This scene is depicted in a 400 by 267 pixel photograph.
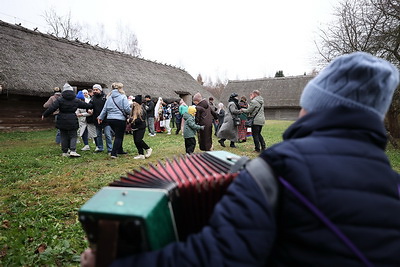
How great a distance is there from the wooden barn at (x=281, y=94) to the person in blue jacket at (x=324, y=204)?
35041mm

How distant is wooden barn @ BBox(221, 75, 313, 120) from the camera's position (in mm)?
35219

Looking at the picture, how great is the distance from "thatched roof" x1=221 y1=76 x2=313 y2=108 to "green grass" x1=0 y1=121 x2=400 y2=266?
2916 centimetres

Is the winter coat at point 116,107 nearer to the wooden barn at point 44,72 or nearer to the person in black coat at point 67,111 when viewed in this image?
the person in black coat at point 67,111

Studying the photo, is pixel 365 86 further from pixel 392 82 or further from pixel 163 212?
pixel 163 212

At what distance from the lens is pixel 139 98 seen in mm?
7160

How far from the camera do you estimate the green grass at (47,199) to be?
2.73m

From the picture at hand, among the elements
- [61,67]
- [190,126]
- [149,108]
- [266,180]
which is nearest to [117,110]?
[190,126]

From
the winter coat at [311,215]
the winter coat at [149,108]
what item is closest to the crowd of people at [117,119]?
the winter coat at [149,108]

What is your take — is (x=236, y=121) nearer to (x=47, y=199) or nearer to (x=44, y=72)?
(x=47, y=199)

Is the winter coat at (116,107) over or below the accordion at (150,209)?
over

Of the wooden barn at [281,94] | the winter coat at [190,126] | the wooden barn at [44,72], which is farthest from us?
the wooden barn at [281,94]

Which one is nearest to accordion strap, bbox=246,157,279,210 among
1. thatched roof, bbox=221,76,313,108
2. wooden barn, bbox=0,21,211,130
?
wooden barn, bbox=0,21,211,130

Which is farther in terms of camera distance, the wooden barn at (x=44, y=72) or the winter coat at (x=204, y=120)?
the wooden barn at (x=44, y=72)

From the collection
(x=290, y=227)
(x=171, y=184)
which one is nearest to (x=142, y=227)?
(x=171, y=184)
